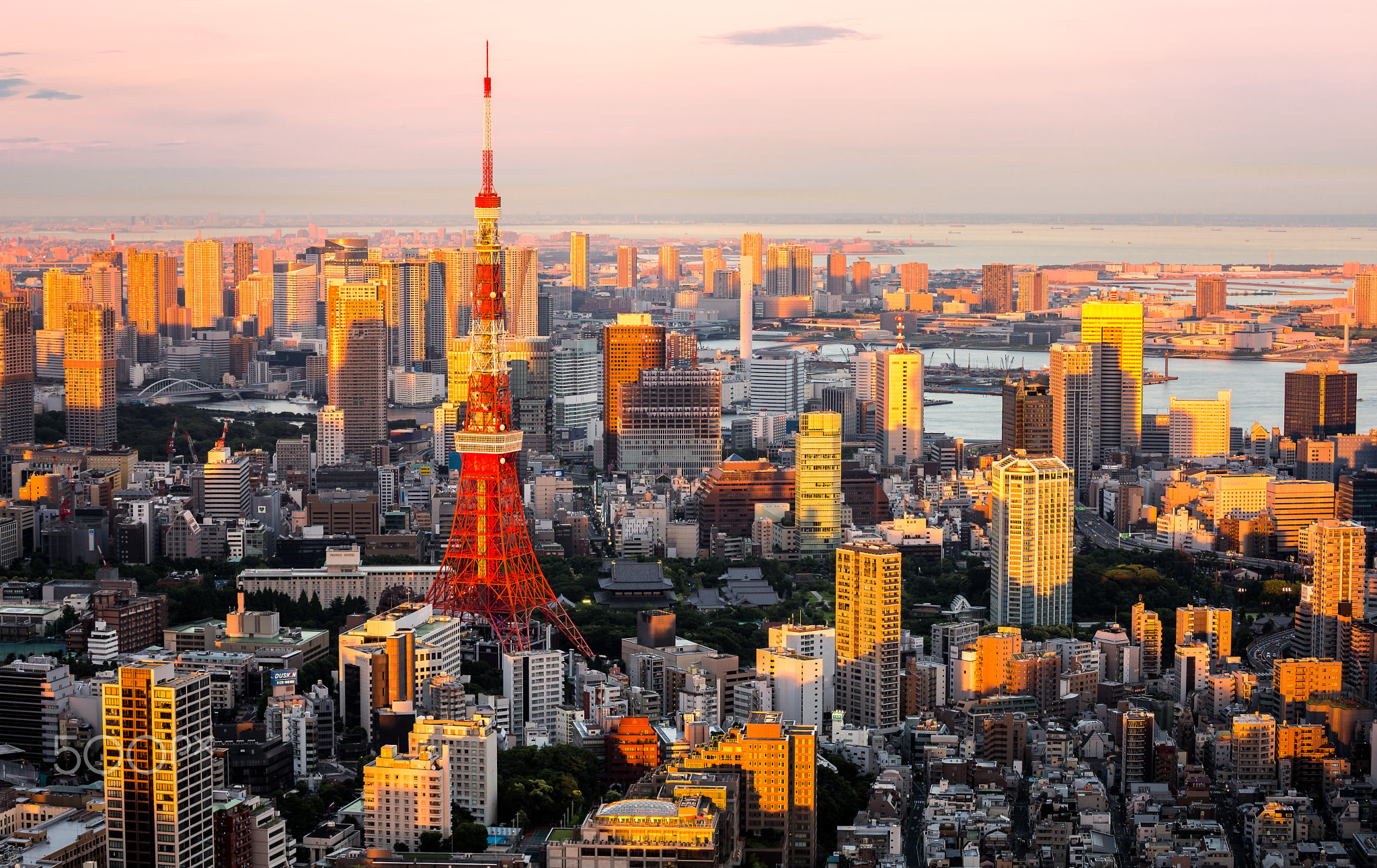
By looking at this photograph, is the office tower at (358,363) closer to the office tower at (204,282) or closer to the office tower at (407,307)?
the office tower at (407,307)

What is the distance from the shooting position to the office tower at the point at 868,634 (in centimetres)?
1298

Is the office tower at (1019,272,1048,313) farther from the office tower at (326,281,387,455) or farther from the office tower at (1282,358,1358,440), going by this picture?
the office tower at (326,281,387,455)

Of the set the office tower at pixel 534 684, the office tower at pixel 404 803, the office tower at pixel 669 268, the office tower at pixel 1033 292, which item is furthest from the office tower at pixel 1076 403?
the office tower at pixel 669 268

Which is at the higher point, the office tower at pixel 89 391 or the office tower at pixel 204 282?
the office tower at pixel 204 282

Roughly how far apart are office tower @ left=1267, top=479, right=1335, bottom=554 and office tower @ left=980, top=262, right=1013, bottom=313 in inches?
758

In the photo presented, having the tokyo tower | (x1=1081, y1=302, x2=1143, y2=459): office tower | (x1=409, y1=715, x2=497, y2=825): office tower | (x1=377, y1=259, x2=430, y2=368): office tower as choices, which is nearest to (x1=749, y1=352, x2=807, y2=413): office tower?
(x1=1081, y1=302, x2=1143, y2=459): office tower

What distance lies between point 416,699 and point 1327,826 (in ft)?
16.4

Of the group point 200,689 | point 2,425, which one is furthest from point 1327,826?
point 2,425

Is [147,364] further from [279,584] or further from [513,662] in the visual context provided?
[513,662]

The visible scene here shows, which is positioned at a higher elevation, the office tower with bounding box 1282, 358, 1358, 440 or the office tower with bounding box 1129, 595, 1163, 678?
the office tower with bounding box 1282, 358, 1358, 440

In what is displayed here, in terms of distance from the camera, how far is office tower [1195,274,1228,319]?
35.6 metres

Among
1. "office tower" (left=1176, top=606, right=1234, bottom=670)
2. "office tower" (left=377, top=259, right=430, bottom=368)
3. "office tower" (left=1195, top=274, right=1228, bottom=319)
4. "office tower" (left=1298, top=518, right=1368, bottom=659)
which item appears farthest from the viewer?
"office tower" (left=1195, top=274, right=1228, bottom=319)

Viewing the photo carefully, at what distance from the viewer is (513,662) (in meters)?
12.2

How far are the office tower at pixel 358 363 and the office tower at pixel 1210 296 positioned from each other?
15076mm
